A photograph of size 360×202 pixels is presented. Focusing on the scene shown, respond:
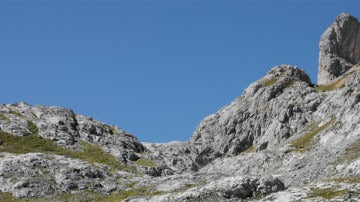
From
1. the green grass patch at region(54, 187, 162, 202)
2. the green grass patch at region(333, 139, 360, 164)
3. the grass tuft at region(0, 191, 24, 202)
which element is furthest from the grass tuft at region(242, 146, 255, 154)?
the grass tuft at region(0, 191, 24, 202)

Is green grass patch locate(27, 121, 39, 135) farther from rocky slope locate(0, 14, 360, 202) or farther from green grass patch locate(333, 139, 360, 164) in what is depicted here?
green grass patch locate(333, 139, 360, 164)

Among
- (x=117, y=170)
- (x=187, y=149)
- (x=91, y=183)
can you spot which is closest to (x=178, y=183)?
(x=91, y=183)

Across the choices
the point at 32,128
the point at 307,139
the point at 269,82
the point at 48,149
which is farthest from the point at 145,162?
the point at 269,82

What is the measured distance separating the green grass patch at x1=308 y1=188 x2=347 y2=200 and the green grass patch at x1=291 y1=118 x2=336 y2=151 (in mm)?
46608

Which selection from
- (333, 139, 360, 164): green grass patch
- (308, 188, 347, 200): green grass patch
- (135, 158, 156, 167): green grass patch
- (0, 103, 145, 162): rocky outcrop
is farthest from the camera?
(0, 103, 145, 162): rocky outcrop

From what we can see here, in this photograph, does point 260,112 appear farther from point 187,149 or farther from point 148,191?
point 148,191

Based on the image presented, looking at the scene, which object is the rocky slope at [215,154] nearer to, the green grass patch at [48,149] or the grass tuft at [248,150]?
the green grass patch at [48,149]

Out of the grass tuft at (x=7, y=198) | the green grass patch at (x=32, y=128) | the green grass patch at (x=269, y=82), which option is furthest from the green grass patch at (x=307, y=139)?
the green grass patch at (x=32, y=128)

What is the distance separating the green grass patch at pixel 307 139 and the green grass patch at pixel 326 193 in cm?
4661

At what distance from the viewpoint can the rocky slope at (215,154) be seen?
71.4 m

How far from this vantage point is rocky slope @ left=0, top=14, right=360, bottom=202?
71438 millimetres

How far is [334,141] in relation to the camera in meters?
101

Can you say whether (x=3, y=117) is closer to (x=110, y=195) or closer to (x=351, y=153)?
(x=110, y=195)

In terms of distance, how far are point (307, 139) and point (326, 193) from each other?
5488 centimetres
